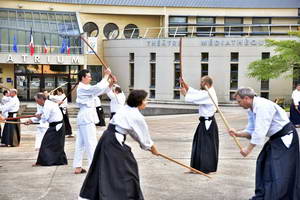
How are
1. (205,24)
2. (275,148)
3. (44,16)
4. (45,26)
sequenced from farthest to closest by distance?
(205,24)
(44,16)
(45,26)
(275,148)

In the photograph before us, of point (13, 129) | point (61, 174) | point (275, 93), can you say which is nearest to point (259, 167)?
point (61, 174)

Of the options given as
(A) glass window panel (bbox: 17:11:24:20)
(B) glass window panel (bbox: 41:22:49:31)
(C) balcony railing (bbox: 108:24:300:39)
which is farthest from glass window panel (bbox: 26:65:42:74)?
(C) balcony railing (bbox: 108:24:300:39)

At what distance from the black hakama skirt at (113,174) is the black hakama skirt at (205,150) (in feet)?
9.90

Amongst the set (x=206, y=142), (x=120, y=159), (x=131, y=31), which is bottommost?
(x=206, y=142)

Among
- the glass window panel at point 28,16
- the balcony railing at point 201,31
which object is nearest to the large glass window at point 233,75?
the balcony railing at point 201,31

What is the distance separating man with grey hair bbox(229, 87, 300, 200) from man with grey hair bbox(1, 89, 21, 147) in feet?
28.9

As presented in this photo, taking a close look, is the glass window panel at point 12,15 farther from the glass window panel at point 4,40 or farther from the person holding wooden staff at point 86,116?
the person holding wooden staff at point 86,116

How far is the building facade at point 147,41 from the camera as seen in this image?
32.4m

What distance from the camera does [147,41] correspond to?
112 feet

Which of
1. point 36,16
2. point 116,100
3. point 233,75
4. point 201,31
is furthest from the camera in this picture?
point 201,31

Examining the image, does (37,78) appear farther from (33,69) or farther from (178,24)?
(178,24)

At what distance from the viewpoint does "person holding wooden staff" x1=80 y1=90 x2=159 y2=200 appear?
20.1 feet

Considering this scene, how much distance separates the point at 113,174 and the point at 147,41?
93.7 ft

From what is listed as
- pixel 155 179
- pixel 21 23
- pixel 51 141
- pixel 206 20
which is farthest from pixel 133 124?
pixel 206 20
